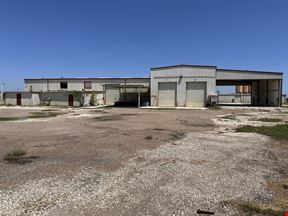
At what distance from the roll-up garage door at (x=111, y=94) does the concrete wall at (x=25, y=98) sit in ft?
44.7

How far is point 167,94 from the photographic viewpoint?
1407 inches

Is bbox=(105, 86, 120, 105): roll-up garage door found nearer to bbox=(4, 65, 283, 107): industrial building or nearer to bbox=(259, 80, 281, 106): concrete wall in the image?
bbox=(4, 65, 283, 107): industrial building

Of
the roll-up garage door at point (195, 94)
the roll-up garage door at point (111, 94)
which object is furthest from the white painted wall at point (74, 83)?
the roll-up garage door at point (195, 94)

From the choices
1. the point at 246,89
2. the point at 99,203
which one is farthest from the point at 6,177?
the point at 246,89

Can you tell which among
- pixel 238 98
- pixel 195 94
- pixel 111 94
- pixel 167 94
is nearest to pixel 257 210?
pixel 195 94

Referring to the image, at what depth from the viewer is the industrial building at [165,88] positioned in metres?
34.7

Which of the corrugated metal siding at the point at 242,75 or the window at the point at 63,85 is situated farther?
the window at the point at 63,85

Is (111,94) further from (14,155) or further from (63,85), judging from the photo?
(14,155)

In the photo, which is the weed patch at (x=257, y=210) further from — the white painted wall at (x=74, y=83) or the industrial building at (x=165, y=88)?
the white painted wall at (x=74, y=83)

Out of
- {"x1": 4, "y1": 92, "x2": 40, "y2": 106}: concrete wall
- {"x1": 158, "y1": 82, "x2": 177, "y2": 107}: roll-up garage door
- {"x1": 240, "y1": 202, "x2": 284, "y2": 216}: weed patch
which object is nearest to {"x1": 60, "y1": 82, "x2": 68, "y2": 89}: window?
{"x1": 4, "y1": 92, "x2": 40, "y2": 106}: concrete wall

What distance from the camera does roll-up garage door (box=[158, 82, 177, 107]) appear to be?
35.5 meters

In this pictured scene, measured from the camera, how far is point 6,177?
5.02 meters

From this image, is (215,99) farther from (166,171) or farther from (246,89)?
(246,89)

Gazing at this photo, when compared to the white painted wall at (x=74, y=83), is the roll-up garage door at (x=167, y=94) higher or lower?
lower
